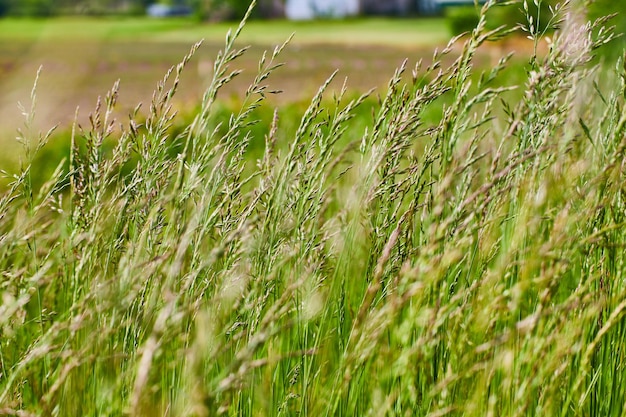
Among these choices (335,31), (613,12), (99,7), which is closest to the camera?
(99,7)

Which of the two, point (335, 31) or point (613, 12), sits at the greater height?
point (613, 12)

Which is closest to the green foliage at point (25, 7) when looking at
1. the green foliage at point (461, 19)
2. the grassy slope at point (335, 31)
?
the grassy slope at point (335, 31)

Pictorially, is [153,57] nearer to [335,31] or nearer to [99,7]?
[335,31]

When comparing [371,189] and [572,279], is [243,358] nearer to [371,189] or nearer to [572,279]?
[371,189]

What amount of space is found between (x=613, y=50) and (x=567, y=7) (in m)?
5.41

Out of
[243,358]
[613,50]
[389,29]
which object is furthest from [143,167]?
[389,29]

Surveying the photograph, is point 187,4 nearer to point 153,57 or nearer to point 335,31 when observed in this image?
point 153,57

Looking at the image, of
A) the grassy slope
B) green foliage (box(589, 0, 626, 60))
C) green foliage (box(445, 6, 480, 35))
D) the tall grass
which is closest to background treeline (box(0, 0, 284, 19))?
the grassy slope

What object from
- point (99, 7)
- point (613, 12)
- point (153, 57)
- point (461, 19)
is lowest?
point (153, 57)

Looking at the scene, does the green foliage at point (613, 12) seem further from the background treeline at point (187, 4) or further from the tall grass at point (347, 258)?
the tall grass at point (347, 258)

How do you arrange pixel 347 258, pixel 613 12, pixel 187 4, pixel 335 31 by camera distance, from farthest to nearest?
pixel 335 31, pixel 187 4, pixel 613 12, pixel 347 258

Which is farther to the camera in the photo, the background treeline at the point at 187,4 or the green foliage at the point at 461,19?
the green foliage at the point at 461,19

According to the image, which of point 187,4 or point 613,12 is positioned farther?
point 187,4

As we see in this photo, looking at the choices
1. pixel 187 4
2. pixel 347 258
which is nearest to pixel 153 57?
pixel 187 4
